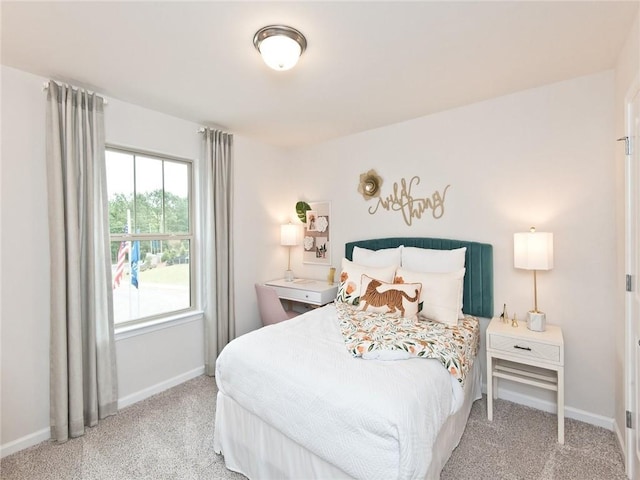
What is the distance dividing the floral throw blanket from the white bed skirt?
374 mm

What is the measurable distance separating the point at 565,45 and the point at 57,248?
3561mm

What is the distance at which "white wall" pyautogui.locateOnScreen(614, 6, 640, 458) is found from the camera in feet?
5.96

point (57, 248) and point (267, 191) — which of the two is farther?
point (267, 191)

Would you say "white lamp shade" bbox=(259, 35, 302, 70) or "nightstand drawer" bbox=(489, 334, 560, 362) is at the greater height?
"white lamp shade" bbox=(259, 35, 302, 70)

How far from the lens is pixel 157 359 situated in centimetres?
289

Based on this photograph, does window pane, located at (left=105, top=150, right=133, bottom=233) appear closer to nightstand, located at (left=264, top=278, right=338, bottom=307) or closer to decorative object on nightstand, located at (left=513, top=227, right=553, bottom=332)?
nightstand, located at (left=264, top=278, right=338, bottom=307)

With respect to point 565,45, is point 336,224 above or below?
below

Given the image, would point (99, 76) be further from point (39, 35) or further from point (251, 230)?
point (251, 230)

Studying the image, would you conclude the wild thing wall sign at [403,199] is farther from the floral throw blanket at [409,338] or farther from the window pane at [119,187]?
the window pane at [119,187]

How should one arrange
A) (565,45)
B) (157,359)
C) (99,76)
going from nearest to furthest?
(565,45)
(99,76)
(157,359)

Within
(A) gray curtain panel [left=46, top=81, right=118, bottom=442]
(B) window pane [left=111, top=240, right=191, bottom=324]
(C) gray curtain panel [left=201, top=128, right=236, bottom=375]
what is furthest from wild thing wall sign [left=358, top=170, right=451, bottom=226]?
(A) gray curtain panel [left=46, top=81, right=118, bottom=442]

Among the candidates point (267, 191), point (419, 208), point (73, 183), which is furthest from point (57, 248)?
point (419, 208)

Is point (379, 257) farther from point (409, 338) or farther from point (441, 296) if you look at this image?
point (409, 338)

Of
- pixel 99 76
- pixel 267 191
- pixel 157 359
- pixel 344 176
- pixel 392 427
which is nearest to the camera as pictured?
pixel 392 427
